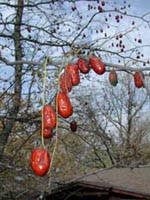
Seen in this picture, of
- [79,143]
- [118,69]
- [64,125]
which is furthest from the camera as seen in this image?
[79,143]

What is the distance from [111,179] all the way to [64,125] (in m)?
3.00

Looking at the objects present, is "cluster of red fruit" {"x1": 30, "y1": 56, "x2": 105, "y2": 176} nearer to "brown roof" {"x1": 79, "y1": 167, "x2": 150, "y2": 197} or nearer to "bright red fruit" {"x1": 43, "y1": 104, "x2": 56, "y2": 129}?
"bright red fruit" {"x1": 43, "y1": 104, "x2": 56, "y2": 129}

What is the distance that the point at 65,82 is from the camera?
251cm

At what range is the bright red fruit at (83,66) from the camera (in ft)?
8.88

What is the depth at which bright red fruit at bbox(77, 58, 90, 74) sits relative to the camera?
8.88 ft

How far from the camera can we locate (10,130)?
10742mm

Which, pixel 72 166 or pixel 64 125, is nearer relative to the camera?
pixel 64 125

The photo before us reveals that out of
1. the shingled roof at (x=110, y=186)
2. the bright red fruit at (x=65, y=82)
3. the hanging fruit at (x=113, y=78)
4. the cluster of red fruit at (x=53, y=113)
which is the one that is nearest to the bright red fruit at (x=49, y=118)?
the cluster of red fruit at (x=53, y=113)

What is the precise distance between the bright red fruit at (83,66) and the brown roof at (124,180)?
28.9 feet

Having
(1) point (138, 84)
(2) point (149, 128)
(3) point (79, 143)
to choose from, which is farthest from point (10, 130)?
(2) point (149, 128)

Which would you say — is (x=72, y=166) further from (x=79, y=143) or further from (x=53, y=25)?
(x=53, y=25)

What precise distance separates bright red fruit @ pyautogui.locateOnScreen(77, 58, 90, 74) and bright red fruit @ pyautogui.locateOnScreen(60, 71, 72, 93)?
166mm

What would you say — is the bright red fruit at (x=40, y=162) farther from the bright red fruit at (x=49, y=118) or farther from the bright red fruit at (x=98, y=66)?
the bright red fruit at (x=98, y=66)

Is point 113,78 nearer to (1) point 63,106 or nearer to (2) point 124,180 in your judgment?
(1) point 63,106
